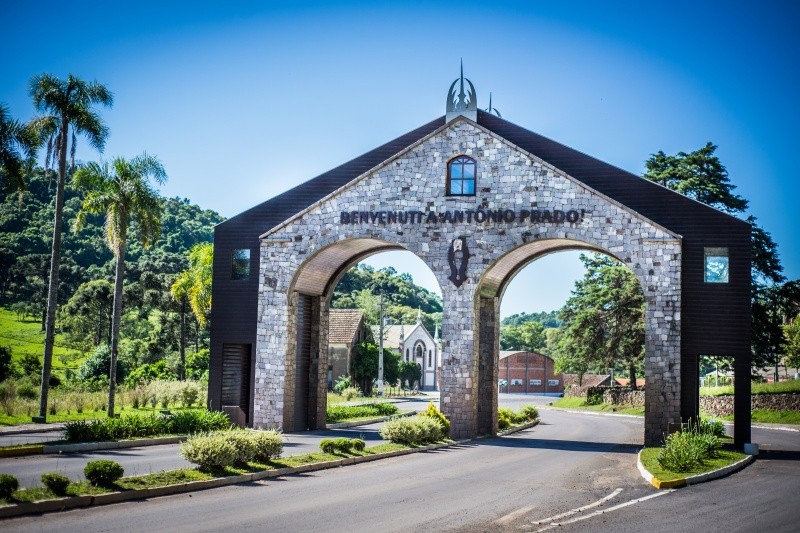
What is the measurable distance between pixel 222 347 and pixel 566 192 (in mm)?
14015

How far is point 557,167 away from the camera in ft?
96.5

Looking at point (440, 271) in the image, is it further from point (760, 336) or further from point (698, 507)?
point (760, 336)

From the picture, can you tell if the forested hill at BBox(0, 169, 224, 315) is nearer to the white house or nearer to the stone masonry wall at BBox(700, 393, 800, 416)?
the white house

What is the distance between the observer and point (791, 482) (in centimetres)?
1888

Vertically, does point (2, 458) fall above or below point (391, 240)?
below

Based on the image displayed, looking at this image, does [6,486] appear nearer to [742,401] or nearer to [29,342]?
[742,401]

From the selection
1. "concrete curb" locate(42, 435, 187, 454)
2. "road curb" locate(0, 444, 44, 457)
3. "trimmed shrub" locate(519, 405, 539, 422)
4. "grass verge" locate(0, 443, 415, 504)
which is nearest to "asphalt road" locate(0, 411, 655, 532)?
"grass verge" locate(0, 443, 415, 504)

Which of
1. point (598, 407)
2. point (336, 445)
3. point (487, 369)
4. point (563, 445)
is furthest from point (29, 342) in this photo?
point (336, 445)

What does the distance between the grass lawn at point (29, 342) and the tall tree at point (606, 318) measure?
3366 cm

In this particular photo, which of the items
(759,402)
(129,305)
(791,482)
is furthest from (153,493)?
(129,305)

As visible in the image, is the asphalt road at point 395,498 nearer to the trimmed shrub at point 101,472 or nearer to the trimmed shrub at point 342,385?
the trimmed shrub at point 101,472

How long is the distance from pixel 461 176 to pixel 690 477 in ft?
47.5

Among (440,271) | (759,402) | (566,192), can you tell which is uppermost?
(566,192)

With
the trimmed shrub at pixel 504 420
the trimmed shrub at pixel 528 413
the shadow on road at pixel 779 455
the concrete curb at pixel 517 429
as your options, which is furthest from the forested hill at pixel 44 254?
the shadow on road at pixel 779 455
